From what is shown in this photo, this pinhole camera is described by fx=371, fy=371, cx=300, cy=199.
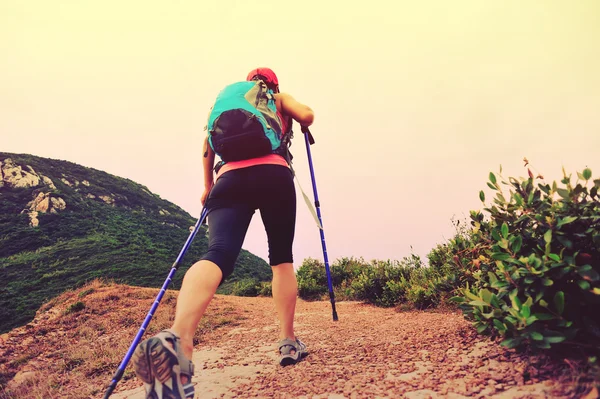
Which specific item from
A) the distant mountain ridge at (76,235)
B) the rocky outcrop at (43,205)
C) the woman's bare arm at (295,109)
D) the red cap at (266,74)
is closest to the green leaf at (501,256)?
the woman's bare arm at (295,109)

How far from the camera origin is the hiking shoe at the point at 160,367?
1.91 meters

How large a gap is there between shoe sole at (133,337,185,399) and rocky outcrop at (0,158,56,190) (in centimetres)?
2748

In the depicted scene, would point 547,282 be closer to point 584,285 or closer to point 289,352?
point 584,285

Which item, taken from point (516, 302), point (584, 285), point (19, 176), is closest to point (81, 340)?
point (516, 302)

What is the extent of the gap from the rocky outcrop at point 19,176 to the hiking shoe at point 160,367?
90.2 feet

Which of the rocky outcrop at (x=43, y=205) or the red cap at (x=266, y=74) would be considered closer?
the red cap at (x=266, y=74)

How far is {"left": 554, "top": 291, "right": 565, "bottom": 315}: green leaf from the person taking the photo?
1805 millimetres

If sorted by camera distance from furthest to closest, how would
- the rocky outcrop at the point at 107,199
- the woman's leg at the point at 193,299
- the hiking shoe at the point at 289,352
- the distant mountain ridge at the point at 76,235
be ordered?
the rocky outcrop at the point at 107,199 < the distant mountain ridge at the point at 76,235 < the hiking shoe at the point at 289,352 < the woman's leg at the point at 193,299

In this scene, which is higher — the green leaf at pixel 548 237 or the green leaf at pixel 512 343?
the green leaf at pixel 548 237

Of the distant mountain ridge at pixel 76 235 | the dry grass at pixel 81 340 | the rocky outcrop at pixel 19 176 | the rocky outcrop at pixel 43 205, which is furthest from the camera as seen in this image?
the rocky outcrop at pixel 19 176

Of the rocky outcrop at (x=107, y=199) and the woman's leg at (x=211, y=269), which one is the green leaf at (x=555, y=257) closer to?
the woman's leg at (x=211, y=269)

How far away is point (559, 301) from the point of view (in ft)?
5.98

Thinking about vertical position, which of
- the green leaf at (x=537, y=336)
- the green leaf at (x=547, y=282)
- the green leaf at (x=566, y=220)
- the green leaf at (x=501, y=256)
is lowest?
the green leaf at (x=537, y=336)

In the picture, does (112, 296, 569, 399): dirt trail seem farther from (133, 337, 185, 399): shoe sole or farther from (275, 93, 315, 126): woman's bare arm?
(275, 93, 315, 126): woman's bare arm
